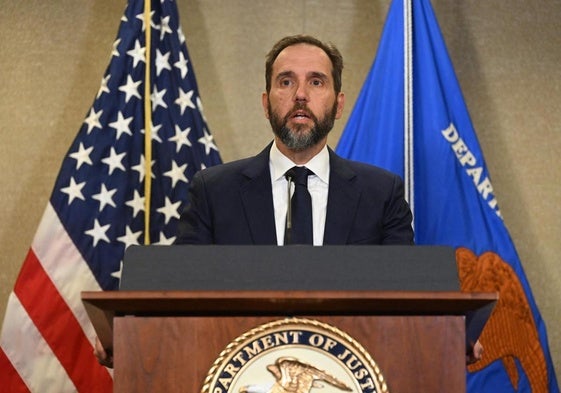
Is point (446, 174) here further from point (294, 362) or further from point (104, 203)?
point (294, 362)

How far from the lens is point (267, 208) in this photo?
2.64 meters

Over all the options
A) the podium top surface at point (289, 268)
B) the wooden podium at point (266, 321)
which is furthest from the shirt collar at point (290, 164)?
the wooden podium at point (266, 321)

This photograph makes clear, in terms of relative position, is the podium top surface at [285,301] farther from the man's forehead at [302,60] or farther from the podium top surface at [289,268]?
the man's forehead at [302,60]

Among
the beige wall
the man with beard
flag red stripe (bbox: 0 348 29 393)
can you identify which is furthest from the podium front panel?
the beige wall

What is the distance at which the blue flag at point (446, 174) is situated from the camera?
4211 mm

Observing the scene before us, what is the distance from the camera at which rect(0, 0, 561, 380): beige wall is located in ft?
15.8

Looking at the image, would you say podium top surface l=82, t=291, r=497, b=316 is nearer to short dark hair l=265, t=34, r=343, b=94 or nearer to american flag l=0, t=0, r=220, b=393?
short dark hair l=265, t=34, r=343, b=94

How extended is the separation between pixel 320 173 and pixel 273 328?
1050 mm

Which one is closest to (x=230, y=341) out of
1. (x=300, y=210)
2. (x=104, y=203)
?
(x=300, y=210)

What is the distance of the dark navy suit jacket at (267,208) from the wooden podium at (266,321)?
84cm

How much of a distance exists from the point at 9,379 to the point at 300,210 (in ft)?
6.81

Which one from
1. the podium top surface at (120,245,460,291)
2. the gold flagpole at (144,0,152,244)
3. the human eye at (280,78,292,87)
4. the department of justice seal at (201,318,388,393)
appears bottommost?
the department of justice seal at (201,318,388,393)

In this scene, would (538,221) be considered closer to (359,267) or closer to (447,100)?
(447,100)

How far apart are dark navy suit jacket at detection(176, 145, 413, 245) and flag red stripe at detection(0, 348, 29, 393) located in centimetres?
173
